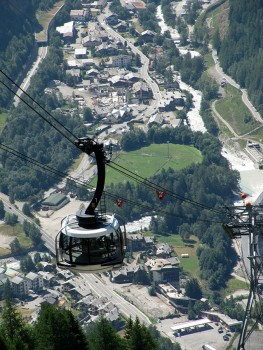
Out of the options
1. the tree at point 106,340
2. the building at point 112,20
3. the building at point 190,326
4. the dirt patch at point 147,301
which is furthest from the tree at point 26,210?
the tree at point 106,340

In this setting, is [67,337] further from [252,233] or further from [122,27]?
[122,27]

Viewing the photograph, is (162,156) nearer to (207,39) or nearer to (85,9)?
(207,39)

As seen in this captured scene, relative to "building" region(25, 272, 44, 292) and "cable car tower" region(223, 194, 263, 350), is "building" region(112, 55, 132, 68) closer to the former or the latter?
"building" region(25, 272, 44, 292)

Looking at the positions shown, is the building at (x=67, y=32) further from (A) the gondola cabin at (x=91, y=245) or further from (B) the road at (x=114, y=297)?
(A) the gondola cabin at (x=91, y=245)

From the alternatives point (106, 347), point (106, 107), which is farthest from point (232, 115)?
point (106, 347)

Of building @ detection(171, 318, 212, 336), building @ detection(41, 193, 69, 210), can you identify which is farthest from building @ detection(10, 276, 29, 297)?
building @ detection(41, 193, 69, 210)

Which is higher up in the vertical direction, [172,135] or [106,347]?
[106,347]
